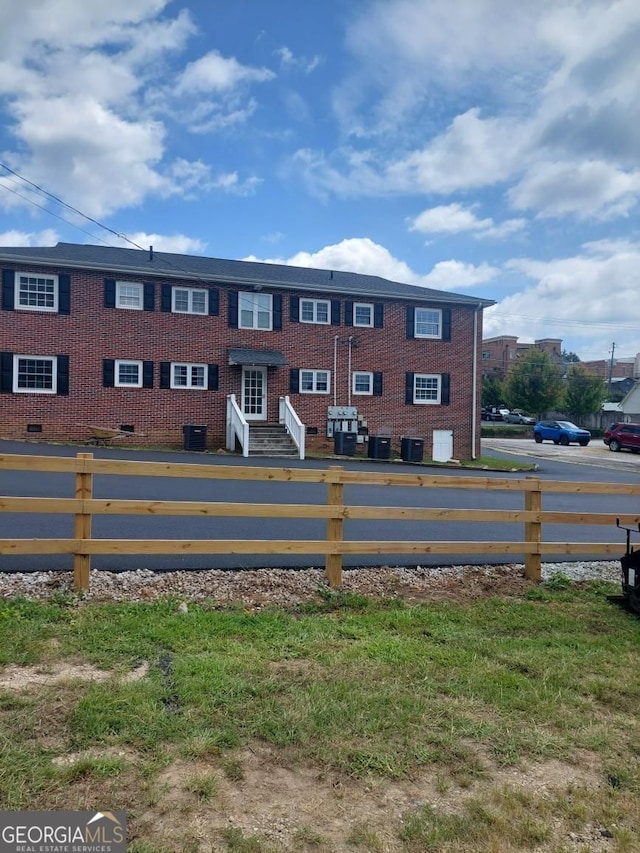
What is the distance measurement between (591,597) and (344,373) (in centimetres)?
1818

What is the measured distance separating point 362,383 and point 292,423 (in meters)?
3.96

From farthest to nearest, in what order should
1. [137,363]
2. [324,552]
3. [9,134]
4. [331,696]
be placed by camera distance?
1. [137,363]
2. [9,134]
3. [324,552]
4. [331,696]

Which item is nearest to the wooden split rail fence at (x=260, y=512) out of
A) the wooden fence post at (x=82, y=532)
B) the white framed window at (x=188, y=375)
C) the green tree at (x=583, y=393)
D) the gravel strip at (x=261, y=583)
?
the wooden fence post at (x=82, y=532)

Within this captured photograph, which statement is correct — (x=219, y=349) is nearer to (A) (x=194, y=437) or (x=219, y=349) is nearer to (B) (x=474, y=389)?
(A) (x=194, y=437)

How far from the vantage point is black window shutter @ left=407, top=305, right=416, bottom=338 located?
24578 millimetres

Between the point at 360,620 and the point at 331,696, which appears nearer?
the point at 331,696

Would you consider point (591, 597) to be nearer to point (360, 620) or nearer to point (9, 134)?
point (360, 620)

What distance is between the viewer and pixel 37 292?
20578 mm

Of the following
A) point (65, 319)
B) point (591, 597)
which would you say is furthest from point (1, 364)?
point (591, 597)

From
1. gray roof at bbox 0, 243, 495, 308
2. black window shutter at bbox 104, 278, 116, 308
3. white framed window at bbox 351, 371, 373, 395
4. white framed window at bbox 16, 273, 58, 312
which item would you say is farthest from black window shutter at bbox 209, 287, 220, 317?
white framed window at bbox 351, 371, 373, 395

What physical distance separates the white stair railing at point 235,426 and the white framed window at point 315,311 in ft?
14.0

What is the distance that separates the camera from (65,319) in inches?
820

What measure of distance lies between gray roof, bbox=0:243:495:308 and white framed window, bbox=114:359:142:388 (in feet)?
10.5

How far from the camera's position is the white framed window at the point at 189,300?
2203 centimetres
